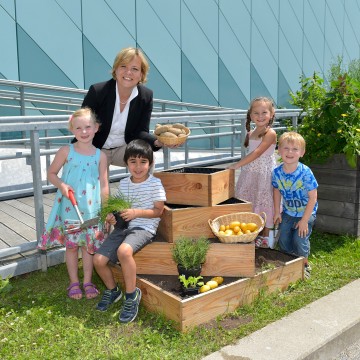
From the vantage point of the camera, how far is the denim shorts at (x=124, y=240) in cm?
348

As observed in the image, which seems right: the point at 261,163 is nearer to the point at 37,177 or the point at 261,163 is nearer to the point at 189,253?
the point at 189,253

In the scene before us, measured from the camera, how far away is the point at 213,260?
143 inches

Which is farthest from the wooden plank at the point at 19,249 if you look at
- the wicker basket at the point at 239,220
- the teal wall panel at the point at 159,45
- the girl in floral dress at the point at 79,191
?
the teal wall panel at the point at 159,45

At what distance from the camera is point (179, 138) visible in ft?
12.5

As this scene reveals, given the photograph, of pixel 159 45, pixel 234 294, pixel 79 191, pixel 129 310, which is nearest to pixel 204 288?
pixel 234 294

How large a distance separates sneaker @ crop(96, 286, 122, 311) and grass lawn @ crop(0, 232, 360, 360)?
0.05 meters

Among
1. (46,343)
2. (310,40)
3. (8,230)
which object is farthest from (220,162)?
(310,40)

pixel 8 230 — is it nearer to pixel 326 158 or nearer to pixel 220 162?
pixel 326 158

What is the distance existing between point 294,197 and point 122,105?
67.0 inches

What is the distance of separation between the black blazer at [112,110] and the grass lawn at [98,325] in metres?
1.26

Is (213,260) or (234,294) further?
(213,260)

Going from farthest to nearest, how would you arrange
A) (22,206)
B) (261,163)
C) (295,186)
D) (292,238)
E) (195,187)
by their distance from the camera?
1. (22,206)
2. (261,163)
3. (292,238)
4. (295,186)
5. (195,187)

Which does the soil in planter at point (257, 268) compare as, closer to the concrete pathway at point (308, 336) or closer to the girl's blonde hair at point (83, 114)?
the concrete pathway at point (308, 336)

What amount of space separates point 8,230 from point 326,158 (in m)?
3.44
